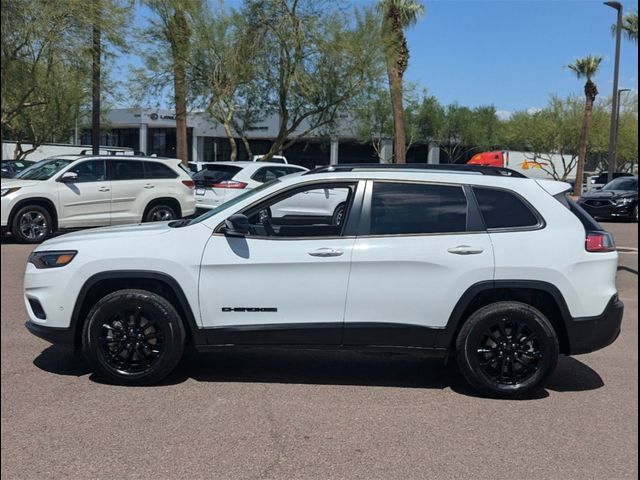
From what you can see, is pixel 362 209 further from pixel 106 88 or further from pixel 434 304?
pixel 106 88

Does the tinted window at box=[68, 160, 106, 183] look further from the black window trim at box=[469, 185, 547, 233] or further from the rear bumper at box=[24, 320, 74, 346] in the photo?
the black window trim at box=[469, 185, 547, 233]

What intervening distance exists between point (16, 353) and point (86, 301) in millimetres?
1272

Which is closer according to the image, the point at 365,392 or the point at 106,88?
the point at 365,392

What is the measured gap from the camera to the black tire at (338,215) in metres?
5.29

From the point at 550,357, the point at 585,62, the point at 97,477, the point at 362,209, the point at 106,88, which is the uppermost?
the point at 585,62

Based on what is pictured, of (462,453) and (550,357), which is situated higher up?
(550,357)

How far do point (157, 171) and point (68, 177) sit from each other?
6.43 feet

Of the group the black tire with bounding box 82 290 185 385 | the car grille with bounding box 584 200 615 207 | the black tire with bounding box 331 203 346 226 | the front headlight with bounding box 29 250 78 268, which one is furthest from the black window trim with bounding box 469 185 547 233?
the car grille with bounding box 584 200 615 207

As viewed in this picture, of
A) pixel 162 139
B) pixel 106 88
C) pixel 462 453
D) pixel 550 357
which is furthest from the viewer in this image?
pixel 162 139

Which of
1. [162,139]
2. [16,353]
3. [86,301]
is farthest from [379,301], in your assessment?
[162,139]

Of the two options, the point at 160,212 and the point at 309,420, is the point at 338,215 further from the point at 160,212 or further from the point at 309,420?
the point at 160,212

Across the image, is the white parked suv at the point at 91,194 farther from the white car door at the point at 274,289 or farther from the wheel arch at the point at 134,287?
the white car door at the point at 274,289

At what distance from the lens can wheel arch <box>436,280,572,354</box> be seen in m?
5.00

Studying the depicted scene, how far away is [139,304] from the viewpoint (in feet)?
16.5
